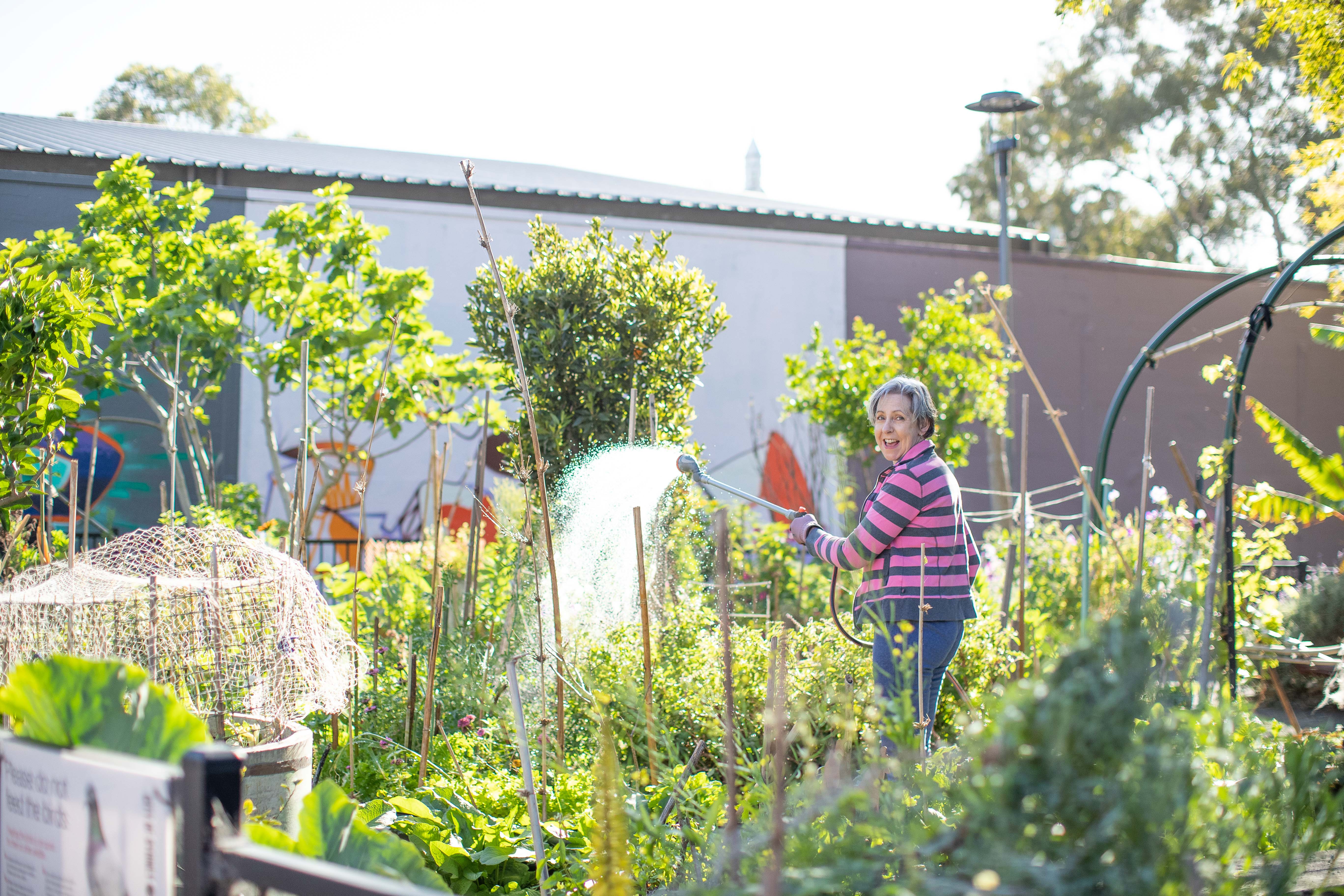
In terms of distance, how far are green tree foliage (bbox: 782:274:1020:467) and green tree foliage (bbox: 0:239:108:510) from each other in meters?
4.14

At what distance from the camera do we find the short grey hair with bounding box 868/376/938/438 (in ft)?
8.86

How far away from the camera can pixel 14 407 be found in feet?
8.84

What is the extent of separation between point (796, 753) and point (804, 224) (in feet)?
30.5

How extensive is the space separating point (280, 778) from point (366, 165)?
31.7 ft

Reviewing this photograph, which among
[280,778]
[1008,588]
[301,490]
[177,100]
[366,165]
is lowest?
[280,778]

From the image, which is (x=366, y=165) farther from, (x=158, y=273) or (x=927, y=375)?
(x=927, y=375)

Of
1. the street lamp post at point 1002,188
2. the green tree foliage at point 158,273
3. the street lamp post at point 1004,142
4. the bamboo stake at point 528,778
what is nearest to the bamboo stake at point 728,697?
the bamboo stake at point 528,778

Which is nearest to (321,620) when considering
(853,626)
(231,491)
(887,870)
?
(853,626)

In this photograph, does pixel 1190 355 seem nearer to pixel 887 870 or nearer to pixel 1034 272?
pixel 1034 272

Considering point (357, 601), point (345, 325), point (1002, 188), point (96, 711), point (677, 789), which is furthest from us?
point (1002, 188)

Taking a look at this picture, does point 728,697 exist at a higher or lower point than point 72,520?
lower

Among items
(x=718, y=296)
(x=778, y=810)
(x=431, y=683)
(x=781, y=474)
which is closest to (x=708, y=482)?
(x=431, y=683)

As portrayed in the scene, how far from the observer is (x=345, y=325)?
218 inches

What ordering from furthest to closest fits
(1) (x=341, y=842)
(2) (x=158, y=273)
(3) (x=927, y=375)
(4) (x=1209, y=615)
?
(3) (x=927, y=375) < (2) (x=158, y=273) < (4) (x=1209, y=615) < (1) (x=341, y=842)
